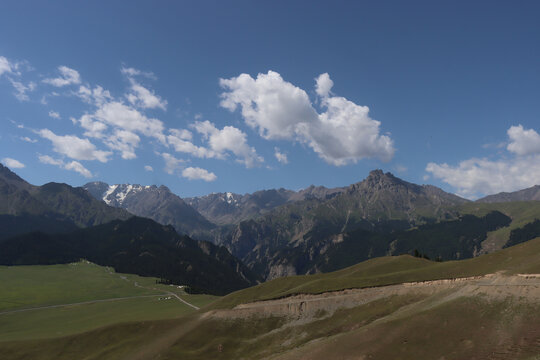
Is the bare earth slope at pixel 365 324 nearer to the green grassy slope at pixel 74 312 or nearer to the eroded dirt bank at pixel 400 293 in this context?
the eroded dirt bank at pixel 400 293

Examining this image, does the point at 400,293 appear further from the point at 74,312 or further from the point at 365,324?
the point at 74,312

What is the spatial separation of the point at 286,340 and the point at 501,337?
38.9m

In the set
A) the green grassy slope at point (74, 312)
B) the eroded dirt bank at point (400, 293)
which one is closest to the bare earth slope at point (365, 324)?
the eroded dirt bank at point (400, 293)

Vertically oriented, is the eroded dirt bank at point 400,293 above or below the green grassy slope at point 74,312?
above

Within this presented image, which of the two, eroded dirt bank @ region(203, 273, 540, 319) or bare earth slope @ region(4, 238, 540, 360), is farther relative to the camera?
eroded dirt bank @ region(203, 273, 540, 319)

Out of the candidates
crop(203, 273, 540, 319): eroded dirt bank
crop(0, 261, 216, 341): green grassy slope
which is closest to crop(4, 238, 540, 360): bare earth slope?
crop(203, 273, 540, 319): eroded dirt bank

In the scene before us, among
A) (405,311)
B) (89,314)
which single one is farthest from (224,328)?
(89,314)

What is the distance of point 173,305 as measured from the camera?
14812cm

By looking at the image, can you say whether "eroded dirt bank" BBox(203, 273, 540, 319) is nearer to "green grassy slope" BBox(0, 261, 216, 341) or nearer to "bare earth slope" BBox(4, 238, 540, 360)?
"bare earth slope" BBox(4, 238, 540, 360)

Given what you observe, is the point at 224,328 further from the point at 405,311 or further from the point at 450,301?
the point at 450,301

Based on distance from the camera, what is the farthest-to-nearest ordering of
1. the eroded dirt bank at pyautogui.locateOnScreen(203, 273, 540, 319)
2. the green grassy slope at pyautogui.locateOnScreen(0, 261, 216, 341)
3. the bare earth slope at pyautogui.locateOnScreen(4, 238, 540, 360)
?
the green grassy slope at pyautogui.locateOnScreen(0, 261, 216, 341)
the eroded dirt bank at pyautogui.locateOnScreen(203, 273, 540, 319)
the bare earth slope at pyautogui.locateOnScreen(4, 238, 540, 360)

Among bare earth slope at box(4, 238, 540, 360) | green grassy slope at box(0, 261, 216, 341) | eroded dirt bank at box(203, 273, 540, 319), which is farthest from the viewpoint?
green grassy slope at box(0, 261, 216, 341)

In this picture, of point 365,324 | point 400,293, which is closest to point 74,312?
point 365,324

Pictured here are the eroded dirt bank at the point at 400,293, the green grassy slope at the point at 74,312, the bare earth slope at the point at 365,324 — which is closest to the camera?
the bare earth slope at the point at 365,324
